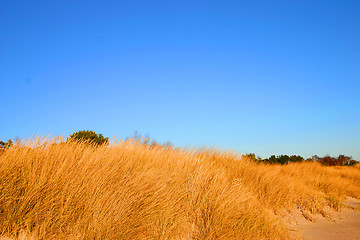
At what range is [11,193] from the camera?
11.0 ft

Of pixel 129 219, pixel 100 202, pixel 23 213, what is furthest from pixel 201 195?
pixel 23 213

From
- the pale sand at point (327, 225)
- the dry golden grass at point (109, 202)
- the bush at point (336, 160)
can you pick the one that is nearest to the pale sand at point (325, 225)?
the pale sand at point (327, 225)

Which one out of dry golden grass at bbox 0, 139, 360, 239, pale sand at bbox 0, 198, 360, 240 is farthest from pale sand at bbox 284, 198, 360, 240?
dry golden grass at bbox 0, 139, 360, 239

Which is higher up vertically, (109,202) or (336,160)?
(336,160)

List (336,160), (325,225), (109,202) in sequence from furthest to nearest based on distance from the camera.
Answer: (336,160) → (325,225) → (109,202)

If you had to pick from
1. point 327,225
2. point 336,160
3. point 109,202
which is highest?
point 336,160

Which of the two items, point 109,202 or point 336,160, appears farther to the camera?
point 336,160

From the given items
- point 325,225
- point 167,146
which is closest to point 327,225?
point 325,225

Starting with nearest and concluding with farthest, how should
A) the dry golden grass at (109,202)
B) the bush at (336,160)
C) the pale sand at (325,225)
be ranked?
the dry golden grass at (109,202) → the pale sand at (325,225) → the bush at (336,160)

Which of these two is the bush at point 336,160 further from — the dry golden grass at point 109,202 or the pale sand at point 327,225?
the dry golden grass at point 109,202

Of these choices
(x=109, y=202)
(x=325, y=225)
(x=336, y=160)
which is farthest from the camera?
(x=336, y=160)

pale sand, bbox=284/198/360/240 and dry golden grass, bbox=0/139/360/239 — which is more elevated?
dry golden grass, bbox=0/139/360/239

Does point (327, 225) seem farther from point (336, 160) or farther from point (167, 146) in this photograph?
point (336, 160)

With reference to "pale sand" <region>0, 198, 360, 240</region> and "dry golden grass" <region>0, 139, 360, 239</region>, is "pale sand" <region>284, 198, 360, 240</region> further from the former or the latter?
"dry golden grass" <region>0, 139, 360, 239</region>
